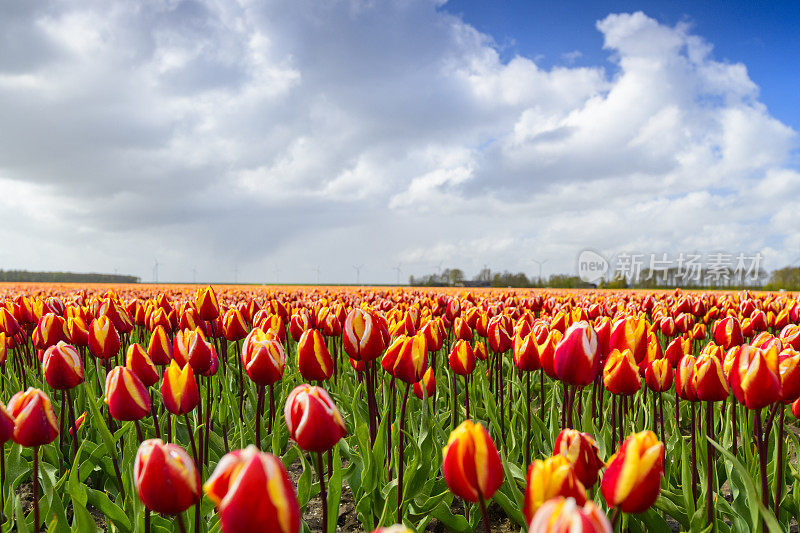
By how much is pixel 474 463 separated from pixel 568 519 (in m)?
0.57

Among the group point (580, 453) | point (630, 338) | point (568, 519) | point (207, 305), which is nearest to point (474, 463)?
point (580, 453)

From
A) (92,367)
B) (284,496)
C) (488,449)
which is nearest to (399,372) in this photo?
(488,449)

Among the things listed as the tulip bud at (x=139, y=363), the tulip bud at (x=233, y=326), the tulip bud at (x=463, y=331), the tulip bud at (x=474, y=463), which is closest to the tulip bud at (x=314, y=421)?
the tulip bud at (x=474, y=463)

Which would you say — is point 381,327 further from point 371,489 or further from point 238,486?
point 238,486

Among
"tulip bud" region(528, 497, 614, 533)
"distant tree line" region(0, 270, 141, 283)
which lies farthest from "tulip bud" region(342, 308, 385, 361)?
"distant tree line" region(0, 270, 141, 283)

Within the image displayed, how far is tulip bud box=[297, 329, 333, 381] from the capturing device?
3244 millimetres

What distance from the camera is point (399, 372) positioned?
11.0 feet

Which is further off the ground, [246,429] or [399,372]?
[399,372]

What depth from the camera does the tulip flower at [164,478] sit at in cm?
168

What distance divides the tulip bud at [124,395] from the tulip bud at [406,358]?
1.34m

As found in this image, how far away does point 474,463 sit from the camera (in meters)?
1.64

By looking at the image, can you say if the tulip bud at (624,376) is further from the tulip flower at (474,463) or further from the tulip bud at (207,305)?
the tulip bud at (207,305)

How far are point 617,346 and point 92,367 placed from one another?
5887mm

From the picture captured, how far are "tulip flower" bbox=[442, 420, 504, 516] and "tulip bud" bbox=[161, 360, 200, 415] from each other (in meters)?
1.77
